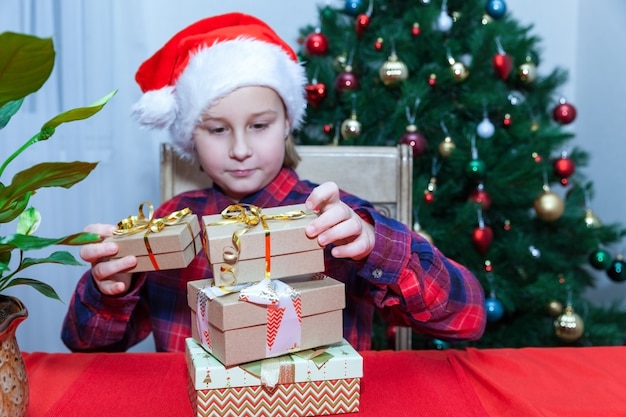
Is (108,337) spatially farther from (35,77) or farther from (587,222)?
Answer: (587,222)

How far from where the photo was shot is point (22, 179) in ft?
1.99

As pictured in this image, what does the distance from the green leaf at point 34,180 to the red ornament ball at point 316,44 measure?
1.21 m

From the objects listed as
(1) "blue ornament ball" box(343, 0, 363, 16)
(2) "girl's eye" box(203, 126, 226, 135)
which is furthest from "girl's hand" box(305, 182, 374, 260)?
(1) "blue ornament ball" box(343, 0, 363, 16)

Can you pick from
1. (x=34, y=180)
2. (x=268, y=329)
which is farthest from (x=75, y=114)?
(x=268, y=329)

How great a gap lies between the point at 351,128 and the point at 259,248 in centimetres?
104

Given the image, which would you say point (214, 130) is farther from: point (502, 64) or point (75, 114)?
point (502, 64)

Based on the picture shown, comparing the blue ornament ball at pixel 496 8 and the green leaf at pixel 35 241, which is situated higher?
the blue ornament ball at pixel 496 8

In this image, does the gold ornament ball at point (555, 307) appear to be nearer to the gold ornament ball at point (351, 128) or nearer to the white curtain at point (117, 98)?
the white curtain at point (117, 98)

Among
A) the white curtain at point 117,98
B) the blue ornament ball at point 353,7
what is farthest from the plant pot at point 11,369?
the blue ornament ball at point 353,7

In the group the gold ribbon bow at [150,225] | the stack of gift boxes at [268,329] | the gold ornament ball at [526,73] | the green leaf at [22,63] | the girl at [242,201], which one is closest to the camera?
the green leaf at [22,63]

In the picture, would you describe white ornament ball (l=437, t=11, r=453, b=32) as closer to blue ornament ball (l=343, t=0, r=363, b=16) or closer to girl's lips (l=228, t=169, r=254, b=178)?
blue ornament ball (l=343, t=0, r=363, b=16)

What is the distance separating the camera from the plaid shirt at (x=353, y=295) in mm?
937

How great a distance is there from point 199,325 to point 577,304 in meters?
1.40

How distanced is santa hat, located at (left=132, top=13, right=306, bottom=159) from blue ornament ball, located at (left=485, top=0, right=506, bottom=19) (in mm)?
770
